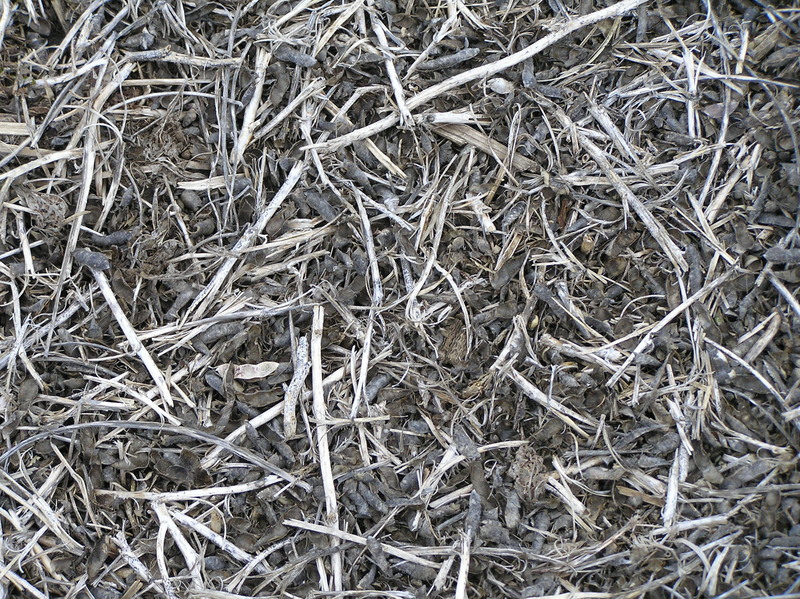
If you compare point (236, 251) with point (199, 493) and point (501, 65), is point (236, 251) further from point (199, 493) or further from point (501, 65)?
point (501, 65)

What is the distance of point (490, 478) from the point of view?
152cm

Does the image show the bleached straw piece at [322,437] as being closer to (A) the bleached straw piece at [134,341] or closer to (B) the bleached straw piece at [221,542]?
(B) the bleached straw piece at [221,542]

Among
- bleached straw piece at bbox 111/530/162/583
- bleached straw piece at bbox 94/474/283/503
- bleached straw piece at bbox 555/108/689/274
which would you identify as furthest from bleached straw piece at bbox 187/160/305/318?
bleached straw piece at bbox 555/108/689/274

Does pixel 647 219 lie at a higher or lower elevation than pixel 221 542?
higher

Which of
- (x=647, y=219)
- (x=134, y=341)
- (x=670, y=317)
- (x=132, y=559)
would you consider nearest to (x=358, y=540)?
(x=132, y=559)

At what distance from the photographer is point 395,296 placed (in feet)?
5.18

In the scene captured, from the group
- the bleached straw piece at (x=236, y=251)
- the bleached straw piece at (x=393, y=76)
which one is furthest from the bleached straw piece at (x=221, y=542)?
the bleached straw piece at (x=393, y=76)

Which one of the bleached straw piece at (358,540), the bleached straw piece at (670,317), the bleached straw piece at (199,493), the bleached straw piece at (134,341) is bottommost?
the bleached straw piece at (358,540)

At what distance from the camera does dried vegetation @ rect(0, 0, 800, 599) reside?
1481 mm

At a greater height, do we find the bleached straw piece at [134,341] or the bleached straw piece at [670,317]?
the bleached straw piece at [134,341]

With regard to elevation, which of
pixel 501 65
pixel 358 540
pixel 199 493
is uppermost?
pixel 501 65

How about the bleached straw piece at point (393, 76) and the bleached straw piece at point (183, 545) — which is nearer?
the bleached straw piece at point (183, 545)

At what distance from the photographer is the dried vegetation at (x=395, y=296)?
148 cm

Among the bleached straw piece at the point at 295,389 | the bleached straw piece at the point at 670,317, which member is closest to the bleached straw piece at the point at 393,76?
the bleached straw piece at the point at 295,389
